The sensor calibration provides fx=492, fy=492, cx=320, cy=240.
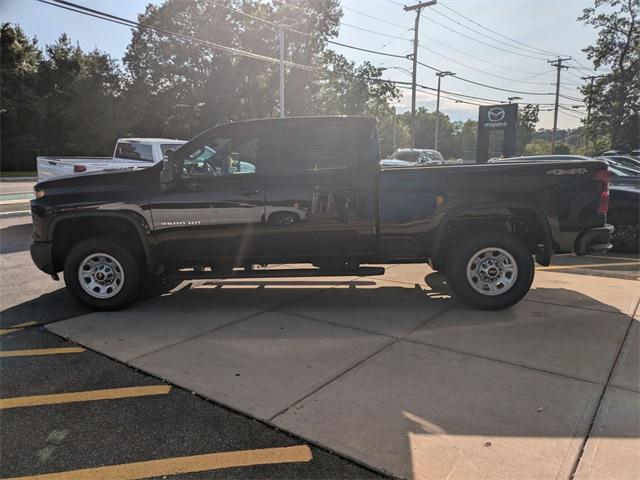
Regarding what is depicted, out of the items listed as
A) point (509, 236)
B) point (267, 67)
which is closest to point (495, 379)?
point (509, 236)

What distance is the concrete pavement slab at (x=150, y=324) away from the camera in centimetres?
448

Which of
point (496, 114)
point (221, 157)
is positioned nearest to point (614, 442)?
point (221, 157)

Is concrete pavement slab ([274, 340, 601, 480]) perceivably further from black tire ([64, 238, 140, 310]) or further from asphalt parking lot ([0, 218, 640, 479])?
black tire ([64, 238, 140, 310])

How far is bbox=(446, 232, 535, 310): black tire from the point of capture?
512 cm

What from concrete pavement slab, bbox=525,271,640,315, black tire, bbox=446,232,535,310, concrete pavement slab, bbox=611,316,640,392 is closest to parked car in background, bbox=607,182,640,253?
concrete pavement slab, bbox=525,271,640,315

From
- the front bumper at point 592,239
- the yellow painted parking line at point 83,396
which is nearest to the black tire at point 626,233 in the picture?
the front bumper at point 592,239

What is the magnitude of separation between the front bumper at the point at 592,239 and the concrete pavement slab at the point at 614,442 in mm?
2084

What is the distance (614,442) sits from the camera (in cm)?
289

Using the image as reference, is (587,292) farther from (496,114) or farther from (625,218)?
(496,114)

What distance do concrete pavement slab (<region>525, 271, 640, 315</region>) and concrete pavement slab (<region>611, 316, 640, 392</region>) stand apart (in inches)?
33.6

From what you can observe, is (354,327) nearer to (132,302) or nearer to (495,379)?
(495,379)

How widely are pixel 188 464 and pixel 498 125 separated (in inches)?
605

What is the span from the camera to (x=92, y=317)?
17.2ft

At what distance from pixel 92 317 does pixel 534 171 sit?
491 cm
